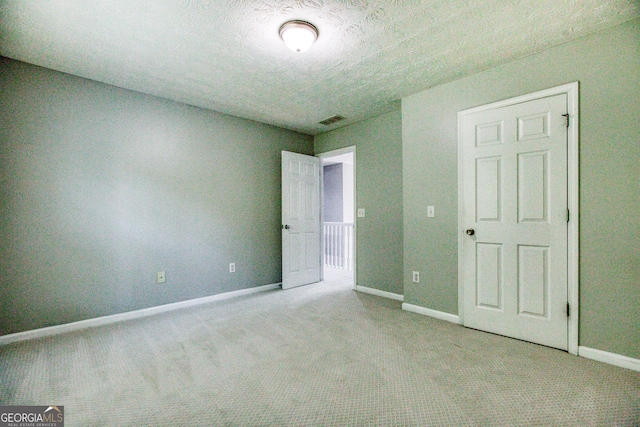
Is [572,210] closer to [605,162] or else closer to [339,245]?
[605,162]

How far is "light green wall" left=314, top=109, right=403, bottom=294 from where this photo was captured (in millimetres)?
3740

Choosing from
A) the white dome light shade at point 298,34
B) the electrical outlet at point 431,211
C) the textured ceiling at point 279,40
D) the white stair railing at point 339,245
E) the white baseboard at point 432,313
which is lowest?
the white baseboard at point 432,313

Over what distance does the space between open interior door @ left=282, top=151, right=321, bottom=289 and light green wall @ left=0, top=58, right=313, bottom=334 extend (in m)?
0.45

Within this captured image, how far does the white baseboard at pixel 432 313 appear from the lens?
9.45 feet

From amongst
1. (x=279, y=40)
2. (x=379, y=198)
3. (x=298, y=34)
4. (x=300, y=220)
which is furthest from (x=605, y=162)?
(x=300, y=220)

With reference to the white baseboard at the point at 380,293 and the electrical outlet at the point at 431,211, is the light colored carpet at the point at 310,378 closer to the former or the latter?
the white baseboard at the point at 380,293

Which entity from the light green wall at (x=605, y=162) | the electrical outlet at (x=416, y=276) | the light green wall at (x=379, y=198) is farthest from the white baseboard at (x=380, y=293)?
the light green wall at (x=605, y=162)

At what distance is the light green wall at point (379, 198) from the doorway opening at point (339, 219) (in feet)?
0.57

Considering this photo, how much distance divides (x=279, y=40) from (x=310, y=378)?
7.98 feet

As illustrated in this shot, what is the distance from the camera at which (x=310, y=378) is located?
6.19 ft

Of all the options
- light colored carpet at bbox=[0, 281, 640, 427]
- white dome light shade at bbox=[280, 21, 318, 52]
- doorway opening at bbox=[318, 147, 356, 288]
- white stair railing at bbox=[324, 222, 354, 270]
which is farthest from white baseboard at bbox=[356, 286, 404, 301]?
white dome light shade at bbox=[280, 21, 318, 52]

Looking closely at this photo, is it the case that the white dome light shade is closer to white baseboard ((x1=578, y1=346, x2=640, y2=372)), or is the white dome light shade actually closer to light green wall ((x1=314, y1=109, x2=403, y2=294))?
light green wall ((x1=314, y1=109, x2=403, y2=294))

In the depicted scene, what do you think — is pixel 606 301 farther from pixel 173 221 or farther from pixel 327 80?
pixel 173 221

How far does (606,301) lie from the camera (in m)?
2.09
